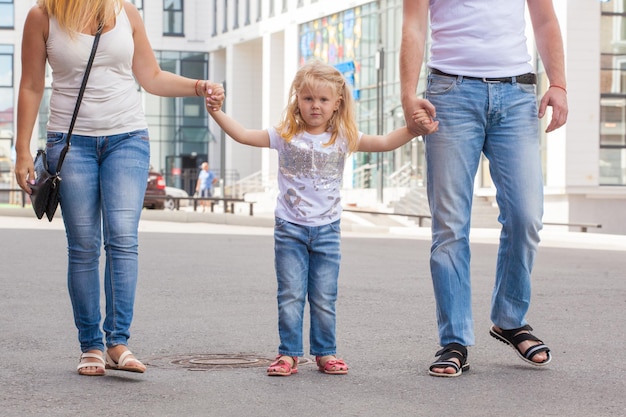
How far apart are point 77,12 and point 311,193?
1304 mm

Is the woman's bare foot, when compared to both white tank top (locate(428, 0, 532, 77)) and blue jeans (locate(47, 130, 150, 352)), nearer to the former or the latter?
blue jeans (locate(47, 130, 150, 352))

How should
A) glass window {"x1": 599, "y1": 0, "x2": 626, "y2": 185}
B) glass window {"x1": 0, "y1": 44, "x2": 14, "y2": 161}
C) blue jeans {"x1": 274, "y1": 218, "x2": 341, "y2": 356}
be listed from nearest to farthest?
blue jeans {"x1": 274, "y1": 218, "x2": 341, "y2": 356} < glass window {"x1": 599, "y1": 0, "x2": 626, "y2": 185} < glass window {"x1": 0, "y1": 44, "x2": 14, "y2": 161}

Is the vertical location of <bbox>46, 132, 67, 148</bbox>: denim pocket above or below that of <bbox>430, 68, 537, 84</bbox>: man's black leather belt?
below

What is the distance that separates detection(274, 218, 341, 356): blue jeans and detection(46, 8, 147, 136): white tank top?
861 mm

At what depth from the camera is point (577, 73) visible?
129 feet

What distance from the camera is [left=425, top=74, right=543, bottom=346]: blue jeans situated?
20.2 feet

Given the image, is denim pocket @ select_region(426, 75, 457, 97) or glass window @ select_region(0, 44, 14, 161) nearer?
denim pocket @ select_region(426, 75, 457, 97)

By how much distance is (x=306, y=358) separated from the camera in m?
6.70

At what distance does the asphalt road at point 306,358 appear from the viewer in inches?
206

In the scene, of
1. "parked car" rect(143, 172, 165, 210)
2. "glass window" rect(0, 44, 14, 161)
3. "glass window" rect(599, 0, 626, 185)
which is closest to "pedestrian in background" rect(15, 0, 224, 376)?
"glass window" rect(599, 0, 626, 185)

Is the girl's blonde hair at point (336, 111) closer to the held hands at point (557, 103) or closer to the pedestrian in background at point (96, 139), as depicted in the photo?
the pedestrian in background at point (96, 139)

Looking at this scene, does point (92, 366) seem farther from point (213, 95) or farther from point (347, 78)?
point (347, 78)

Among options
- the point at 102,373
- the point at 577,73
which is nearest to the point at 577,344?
the point at 102,373

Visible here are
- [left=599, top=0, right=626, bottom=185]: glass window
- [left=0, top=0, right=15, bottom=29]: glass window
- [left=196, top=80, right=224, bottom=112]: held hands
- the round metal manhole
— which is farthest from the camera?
[left=0, top=0, right=15, bottom=29]: glass window
